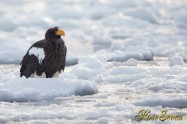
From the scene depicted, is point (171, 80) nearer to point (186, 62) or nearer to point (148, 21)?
point (186, 62)

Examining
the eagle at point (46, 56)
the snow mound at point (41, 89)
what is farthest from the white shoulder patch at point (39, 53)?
the snow mound at point (41, 89)

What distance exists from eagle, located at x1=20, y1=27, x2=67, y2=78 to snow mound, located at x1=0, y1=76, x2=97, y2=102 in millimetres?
813

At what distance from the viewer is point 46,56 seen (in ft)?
25.3

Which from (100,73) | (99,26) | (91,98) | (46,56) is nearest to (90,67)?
(100,73)

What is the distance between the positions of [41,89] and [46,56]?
1002 mm

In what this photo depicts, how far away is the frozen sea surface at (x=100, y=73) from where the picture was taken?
5.97m

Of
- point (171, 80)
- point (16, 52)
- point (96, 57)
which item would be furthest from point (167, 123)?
point (16, 52)

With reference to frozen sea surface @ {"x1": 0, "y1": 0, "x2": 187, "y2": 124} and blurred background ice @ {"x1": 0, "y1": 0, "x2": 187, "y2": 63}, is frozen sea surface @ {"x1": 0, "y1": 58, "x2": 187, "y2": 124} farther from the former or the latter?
blurred background ice @ {"x1": 0, "y1": 0, "x2": 187, "y2": 63}

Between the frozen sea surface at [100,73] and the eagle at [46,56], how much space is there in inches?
9.1

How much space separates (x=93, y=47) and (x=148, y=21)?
6310mm

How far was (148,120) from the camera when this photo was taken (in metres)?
5.61

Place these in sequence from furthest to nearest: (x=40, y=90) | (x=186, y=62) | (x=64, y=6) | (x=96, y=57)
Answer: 1. (x=64, y=6)
2. (x=186, y=62)
3. (x=96, y=57)
4. (x=40, y=90)

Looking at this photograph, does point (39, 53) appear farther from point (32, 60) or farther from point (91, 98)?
point (91, 98)

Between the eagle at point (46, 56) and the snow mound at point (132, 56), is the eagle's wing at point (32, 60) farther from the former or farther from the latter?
the snow mound at point (132, 56)
